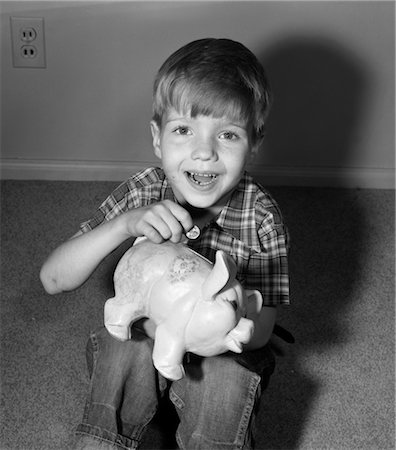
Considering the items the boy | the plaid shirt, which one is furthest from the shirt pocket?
the boy

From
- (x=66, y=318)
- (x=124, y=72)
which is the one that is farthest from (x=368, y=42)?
(x=66, y=318)

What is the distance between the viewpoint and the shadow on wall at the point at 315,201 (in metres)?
1.39

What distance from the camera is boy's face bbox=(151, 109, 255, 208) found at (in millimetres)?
963

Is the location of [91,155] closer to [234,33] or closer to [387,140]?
[234,33]

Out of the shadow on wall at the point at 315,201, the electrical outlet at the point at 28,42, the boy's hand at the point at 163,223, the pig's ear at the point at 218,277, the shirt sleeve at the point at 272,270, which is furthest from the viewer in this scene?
the electrical outlet at the point at 28,42

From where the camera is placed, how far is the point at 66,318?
1.39 meters

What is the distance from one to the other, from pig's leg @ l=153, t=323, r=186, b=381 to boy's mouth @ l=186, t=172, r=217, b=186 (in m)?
0.25

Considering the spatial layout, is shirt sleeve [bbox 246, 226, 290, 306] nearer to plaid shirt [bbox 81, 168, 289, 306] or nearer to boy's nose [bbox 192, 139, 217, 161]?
plaid shirt [bbox 81, 168, 289, 306]

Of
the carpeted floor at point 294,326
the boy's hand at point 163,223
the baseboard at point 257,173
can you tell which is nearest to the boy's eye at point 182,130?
the boy's hand at point 163,223

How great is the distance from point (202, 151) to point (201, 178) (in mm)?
52

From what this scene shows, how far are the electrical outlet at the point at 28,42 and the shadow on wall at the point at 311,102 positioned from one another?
0.52m

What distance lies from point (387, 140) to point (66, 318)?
38.7 inches

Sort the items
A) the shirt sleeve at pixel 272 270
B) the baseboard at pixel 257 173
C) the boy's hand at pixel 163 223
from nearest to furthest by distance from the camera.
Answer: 1. the boy's hand at pixel 163 223
2. the shirt sleeve at pixel 272 270
3. the baseboard at pixel 257 173

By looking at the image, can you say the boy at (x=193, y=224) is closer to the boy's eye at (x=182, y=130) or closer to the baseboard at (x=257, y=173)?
the boy's eye at (x=182, y=130)
